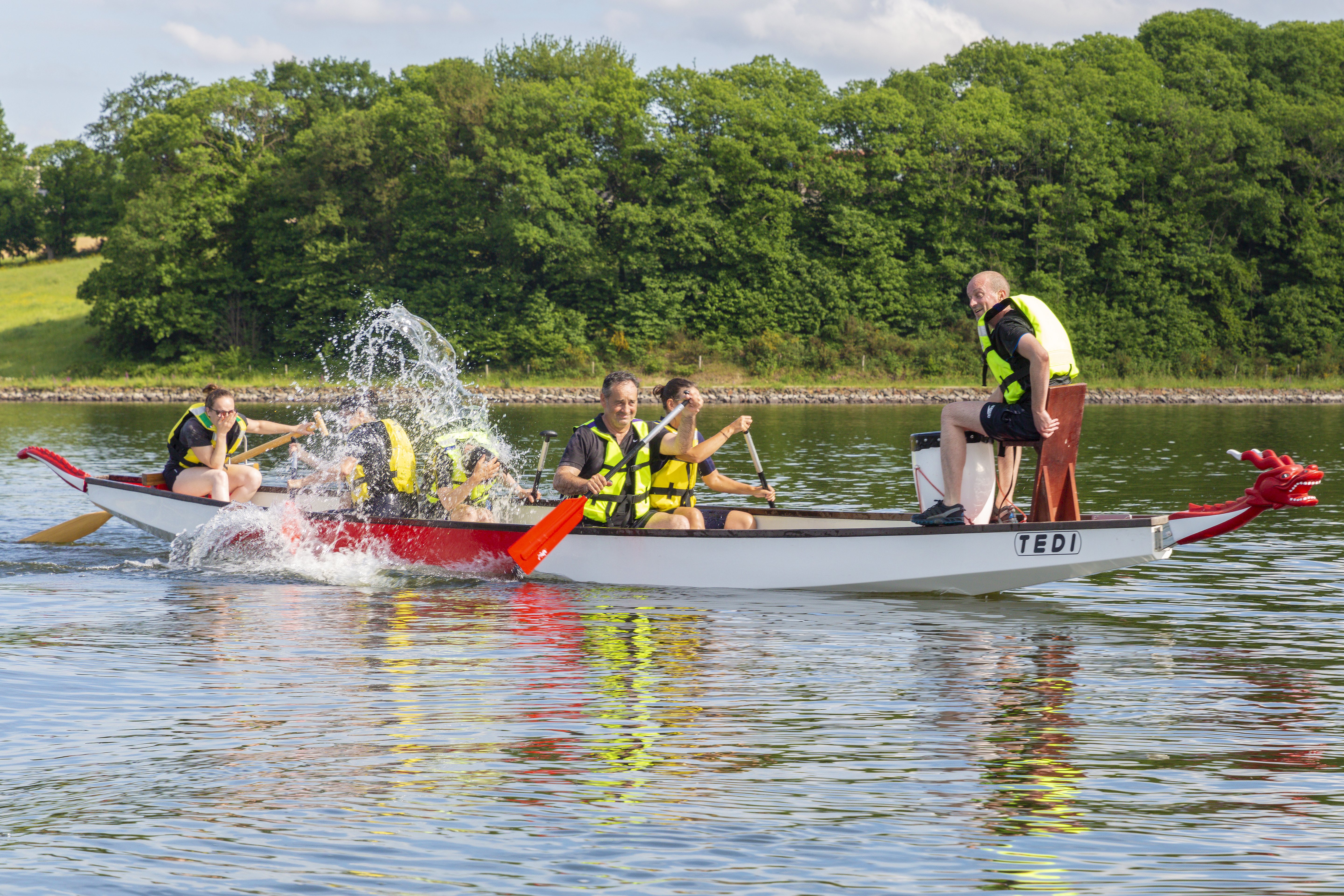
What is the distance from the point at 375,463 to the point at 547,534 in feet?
6.13

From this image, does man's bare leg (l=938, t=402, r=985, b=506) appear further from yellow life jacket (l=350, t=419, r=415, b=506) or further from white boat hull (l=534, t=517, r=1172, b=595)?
yellow life jacket (l=350, t=419, r=415, b=506)

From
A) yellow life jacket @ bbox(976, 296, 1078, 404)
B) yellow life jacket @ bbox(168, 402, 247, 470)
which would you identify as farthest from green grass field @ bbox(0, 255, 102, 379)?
yellow life jacket @ bbox(976, 296, 1078, 404)

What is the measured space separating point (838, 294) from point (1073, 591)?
4445cm

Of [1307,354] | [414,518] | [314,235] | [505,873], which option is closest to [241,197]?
[314,235]

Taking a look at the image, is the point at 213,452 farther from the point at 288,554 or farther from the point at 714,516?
the point at 714,516

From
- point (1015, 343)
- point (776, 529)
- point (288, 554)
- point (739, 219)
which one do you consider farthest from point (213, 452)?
point (739, 219)

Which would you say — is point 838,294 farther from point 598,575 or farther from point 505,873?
point 505,873

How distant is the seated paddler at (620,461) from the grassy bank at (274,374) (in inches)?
1458

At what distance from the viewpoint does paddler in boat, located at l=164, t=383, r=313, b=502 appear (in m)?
11.5

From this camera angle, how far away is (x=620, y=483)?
945 centimetres

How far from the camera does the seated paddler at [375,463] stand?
403 inches

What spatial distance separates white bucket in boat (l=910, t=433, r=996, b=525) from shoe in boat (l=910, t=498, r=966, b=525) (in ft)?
0.32

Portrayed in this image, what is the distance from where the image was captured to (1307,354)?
51.5m

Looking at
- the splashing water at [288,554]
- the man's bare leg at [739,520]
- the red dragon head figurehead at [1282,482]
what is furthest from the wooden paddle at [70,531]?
the red dragon head figurehead at [1282,482]
